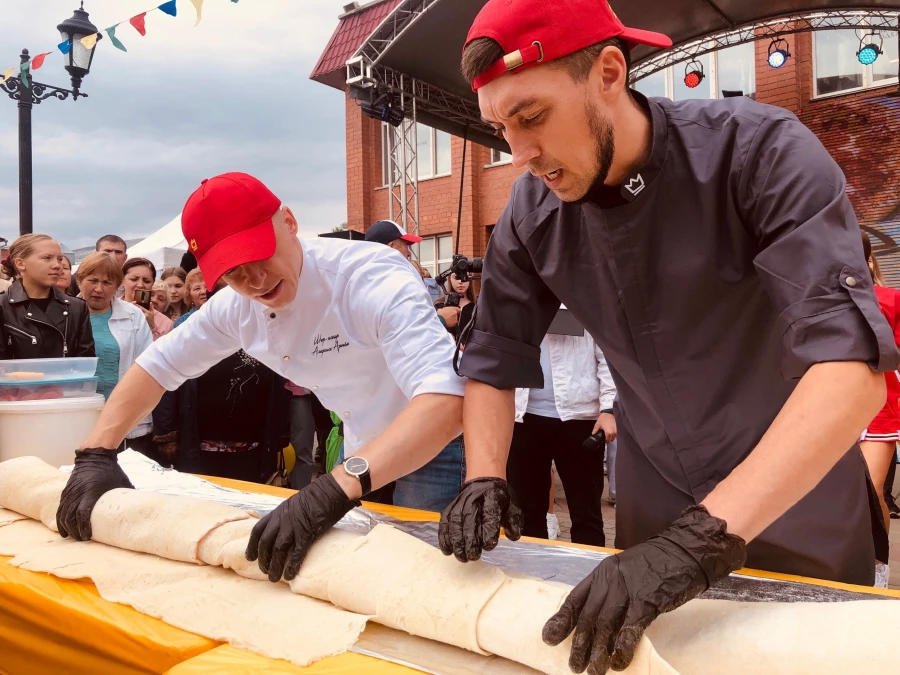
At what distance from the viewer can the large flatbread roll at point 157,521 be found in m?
1.64

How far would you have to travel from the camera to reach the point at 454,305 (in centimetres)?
448

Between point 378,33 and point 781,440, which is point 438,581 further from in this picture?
point 378,33

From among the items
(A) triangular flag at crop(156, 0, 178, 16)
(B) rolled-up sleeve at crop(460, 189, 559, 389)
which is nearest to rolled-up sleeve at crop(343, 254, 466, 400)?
(B) rolled-up sleeve at crop(460, 189, 559, 389)

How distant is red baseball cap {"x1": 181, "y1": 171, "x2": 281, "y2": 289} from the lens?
5.48ft

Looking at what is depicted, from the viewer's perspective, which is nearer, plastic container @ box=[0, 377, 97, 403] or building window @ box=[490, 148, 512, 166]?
plastic container @ box=[0, 377, 97, 403]

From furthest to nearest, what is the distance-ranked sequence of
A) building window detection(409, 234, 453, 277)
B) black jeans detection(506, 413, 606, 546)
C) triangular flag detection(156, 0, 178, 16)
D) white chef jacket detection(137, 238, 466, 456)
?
building window detection(409, 234, 453, 277)
triangular flag detection(156, 0, 178, 16)
black jeans detection(506, 413, 606, 546)
white chef jacket detection(137, 238, 466, 456)

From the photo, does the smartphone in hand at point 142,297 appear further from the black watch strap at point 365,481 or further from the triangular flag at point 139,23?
the black watch strap at point 365,481

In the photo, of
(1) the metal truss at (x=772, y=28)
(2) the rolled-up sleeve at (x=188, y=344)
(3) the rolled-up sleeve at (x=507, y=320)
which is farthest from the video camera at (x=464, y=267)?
(1) the metal truss at (x=772, y=28)

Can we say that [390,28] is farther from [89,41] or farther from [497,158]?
[497,158]

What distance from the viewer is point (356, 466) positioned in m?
1.51

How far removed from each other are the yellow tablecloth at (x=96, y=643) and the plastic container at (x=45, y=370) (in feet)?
4.34

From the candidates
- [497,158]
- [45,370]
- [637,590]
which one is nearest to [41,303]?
[45,370]

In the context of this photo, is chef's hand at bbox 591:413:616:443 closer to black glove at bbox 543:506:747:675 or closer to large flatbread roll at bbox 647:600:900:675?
large flatbread roll at bbox 647:600:900:675

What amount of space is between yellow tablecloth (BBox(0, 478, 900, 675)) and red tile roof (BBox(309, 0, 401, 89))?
10287 millimetres
